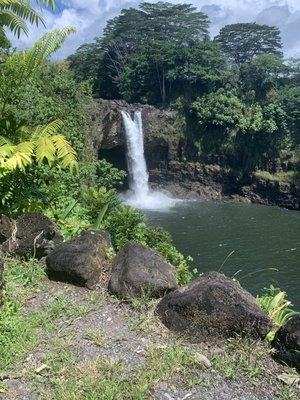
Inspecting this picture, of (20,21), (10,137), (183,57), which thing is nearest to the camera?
(10,137)

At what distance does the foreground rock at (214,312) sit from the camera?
4094 millimetres

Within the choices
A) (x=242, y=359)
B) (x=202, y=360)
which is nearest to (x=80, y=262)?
(x=202, y=360)

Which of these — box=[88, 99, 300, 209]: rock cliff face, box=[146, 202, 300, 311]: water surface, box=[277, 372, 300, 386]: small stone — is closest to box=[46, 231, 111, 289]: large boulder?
box=[277, 372, 300, 386]: small stone

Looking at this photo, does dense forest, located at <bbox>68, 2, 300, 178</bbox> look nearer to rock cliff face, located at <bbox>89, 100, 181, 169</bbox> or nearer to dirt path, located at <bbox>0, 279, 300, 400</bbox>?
rock cliff face, located at <bbox>89, 100, 181, 169</bbox>

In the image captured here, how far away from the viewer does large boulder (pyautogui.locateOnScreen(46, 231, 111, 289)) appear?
16.2 feet

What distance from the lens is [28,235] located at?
17.8ft

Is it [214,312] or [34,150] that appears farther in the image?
[34,150]

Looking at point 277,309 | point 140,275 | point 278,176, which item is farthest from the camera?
point 278,176

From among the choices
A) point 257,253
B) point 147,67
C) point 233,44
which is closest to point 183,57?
point 147,67

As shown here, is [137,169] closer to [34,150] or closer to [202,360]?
[34,150]

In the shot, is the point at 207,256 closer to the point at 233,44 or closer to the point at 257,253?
the point at 257,253

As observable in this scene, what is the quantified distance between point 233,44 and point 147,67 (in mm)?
12276

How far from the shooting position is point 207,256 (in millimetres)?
17906

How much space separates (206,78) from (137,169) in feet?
29.8
